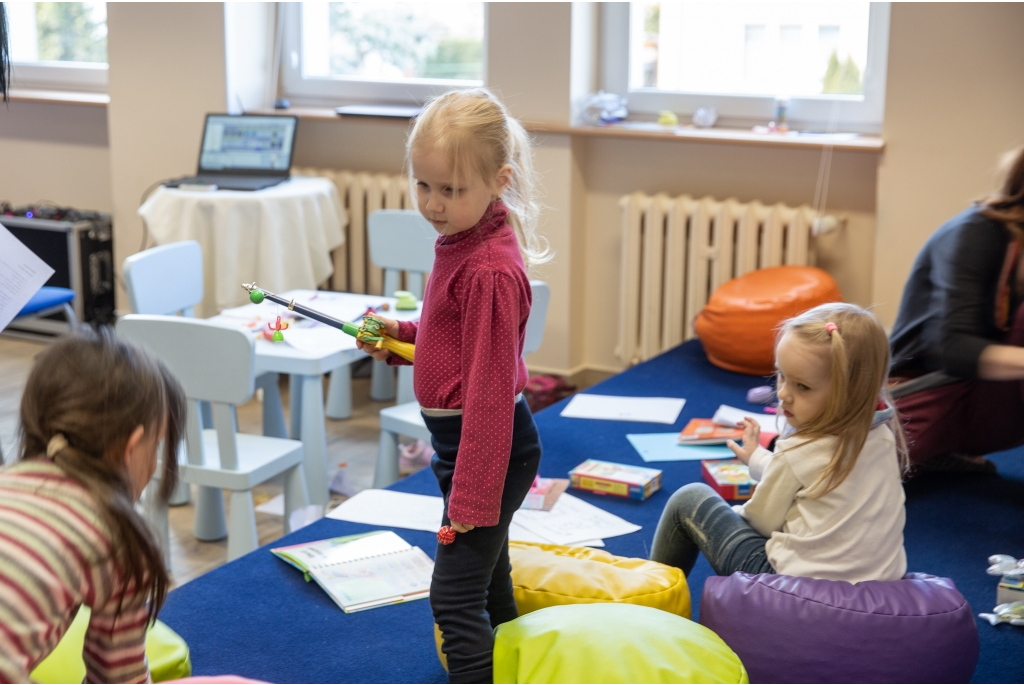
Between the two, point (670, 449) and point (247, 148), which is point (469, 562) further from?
point (247, 148)

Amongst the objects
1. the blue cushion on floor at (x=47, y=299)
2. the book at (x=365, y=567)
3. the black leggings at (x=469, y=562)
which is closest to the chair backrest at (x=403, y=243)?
the book at (x=365, y=567)

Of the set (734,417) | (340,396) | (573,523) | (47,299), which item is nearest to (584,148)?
(340,396)

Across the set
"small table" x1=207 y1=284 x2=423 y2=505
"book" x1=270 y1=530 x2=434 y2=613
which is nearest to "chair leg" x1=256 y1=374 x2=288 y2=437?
"small table" x1=207 y1=284 x2=423 y2=505

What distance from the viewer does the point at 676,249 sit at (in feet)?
11.5

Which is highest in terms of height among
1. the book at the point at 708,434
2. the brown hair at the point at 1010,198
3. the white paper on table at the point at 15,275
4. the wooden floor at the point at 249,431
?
the brown hair at the point at 1010,198

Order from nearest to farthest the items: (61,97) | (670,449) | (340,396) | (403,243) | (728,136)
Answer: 1. (670,449)
2. (403,243)
3. (728,136)
4. (340,396)
5. (61,97)

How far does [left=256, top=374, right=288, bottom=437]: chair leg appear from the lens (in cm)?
294

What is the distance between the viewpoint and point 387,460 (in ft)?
8.98

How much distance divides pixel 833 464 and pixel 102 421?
1.05m

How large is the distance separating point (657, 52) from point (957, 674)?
2.64 m

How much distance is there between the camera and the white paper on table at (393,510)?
7.09 feet

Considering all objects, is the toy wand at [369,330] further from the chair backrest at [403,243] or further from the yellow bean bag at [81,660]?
the chair backrest at [403,243]

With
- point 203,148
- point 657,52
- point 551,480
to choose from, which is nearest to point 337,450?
point 551,480

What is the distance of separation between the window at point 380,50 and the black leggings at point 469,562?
2734 millimetres
